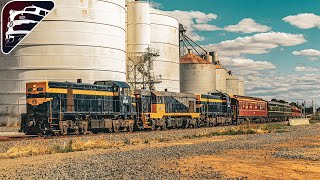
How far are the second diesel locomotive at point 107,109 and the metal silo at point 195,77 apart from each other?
29.0 meters

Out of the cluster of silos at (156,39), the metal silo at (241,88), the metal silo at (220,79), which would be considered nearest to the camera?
the cluster of silos at (156,39)

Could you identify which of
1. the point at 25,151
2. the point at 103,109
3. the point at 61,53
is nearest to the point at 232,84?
the point at 61,53

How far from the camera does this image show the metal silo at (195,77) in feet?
268

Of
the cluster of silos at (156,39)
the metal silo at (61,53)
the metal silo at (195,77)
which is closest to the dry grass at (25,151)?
the metal silo at (61,53)

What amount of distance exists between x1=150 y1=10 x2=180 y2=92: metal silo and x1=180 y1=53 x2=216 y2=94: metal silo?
1029cm

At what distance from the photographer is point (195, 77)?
269ft

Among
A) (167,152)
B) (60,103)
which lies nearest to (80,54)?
(60,103)

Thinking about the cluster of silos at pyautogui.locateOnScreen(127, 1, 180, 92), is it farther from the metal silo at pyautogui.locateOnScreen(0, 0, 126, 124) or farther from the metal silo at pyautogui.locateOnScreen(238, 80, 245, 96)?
the metal silo at pyautogui.locateOnScreen(238, 80, 245, 96)

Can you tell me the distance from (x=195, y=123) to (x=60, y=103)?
2038 centimetres

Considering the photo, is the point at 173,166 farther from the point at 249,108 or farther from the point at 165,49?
the point at 165,49

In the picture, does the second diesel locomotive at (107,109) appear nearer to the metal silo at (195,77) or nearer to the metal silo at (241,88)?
the metal silo at (195,77)

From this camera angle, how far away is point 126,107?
35.8 metres

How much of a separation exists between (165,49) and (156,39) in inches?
92.5

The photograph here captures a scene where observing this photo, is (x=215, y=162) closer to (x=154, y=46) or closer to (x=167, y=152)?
(x=167, y=152)
